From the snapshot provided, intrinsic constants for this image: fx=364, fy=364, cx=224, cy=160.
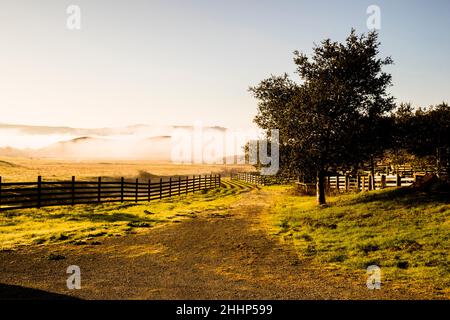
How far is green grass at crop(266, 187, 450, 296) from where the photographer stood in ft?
32.7

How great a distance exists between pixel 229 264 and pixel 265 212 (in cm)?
1226

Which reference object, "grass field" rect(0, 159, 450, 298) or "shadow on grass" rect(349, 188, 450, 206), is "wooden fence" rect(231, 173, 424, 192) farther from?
"grass field" rect(0, 159, 450, 298)

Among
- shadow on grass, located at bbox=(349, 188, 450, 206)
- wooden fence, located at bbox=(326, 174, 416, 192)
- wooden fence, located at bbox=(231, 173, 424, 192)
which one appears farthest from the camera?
wooden fence, located at bbox=(326, 174, 416, 192)

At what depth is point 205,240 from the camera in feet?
47.1

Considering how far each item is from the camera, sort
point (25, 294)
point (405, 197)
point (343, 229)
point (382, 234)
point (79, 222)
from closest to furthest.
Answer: point (25, 294) → point (382, 234) → point (343, 229) → point (79, 222) → point (405, 197)

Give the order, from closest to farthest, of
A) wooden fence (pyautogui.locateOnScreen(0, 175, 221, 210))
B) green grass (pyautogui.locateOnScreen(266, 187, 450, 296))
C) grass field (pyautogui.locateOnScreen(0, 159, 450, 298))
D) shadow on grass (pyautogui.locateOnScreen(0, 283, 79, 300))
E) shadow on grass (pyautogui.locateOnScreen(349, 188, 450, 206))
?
shadow on grass (pyautogui.locateOnScreen(0, 283, 79, 300)) < green grass (pyautogui.locateOnScreen(266, 187, 450, 296)) < grass field (pyautogui.locateOnScreen(0, 159, 450, 298)) < shadow on grass (pyautogui.locateOnScreen(349, 188, 450, 206)) < wooden fence (pyautogui.locateOnScreen(0, 175, 221, 210))

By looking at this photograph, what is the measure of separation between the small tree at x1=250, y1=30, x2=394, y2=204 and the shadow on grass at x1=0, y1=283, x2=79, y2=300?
52.5ft

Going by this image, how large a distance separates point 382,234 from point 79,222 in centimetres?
1457

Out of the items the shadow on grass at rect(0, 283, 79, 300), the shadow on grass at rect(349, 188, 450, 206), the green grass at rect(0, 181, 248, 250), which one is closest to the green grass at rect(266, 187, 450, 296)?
the shadow on grass at rect(349, 188, 450, 206)

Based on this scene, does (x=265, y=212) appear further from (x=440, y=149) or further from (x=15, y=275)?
(x=440, y=149)

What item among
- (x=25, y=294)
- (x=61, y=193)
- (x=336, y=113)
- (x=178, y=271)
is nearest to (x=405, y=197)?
(x=336, y=113)

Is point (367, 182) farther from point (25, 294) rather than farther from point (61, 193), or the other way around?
point (25, 294)

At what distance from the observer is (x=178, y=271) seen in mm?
9961
